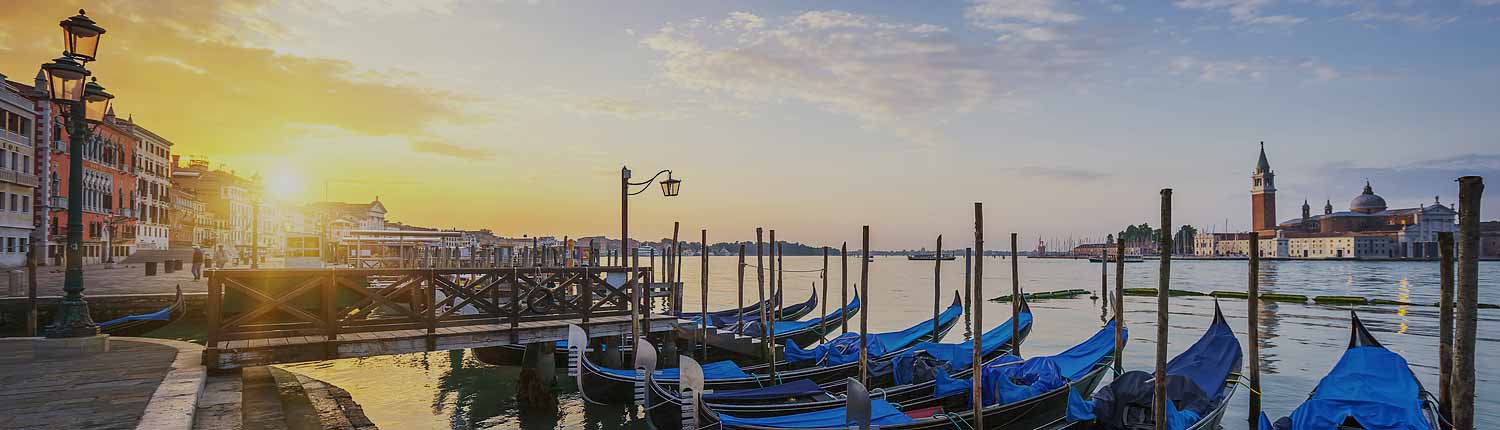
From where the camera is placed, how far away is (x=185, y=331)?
734 inches

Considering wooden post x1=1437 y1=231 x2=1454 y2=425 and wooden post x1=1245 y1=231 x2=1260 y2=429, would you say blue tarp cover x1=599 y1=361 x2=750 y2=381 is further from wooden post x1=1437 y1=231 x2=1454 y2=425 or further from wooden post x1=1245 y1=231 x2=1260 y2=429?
wooden post x1=1437 y1=231 x2=1454 y2=425

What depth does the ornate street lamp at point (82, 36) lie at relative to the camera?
26.8 feet

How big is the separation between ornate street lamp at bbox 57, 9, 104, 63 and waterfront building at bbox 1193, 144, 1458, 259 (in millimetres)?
135094

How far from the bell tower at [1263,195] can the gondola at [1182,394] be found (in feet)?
418

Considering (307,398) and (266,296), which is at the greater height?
(266,296)

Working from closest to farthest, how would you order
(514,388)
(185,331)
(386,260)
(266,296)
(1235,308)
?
1. (266,296)
2. (514,388)
3. (185,331)
4. (1235,308)
5. (386,260)

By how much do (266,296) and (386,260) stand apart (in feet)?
109

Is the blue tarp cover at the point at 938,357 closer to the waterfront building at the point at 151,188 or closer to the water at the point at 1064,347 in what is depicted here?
the water at the point at 1064,347

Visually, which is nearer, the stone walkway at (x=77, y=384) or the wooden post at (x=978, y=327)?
the stone walkway at (x=77, y=384)

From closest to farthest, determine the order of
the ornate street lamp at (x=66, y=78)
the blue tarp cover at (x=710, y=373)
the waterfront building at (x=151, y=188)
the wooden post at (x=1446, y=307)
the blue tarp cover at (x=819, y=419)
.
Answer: the wooden post at (x=1446, y=307)
the blue tarp cover at (x=819, y=419)
the ornate street lamp at (x=66, y=78)
the blue tarp cover at (x=710, y=373)
the waterfront building at (x=151, y=188)

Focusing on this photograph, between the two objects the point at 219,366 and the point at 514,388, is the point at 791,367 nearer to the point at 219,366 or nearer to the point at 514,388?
the point at 514,388

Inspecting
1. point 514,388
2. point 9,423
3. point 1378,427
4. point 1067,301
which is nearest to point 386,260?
point 514,388

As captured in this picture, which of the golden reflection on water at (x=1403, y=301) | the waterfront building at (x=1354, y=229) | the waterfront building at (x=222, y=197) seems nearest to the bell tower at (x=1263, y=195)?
the waterfront building at (x=1354, y=229)

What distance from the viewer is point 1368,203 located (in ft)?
406
